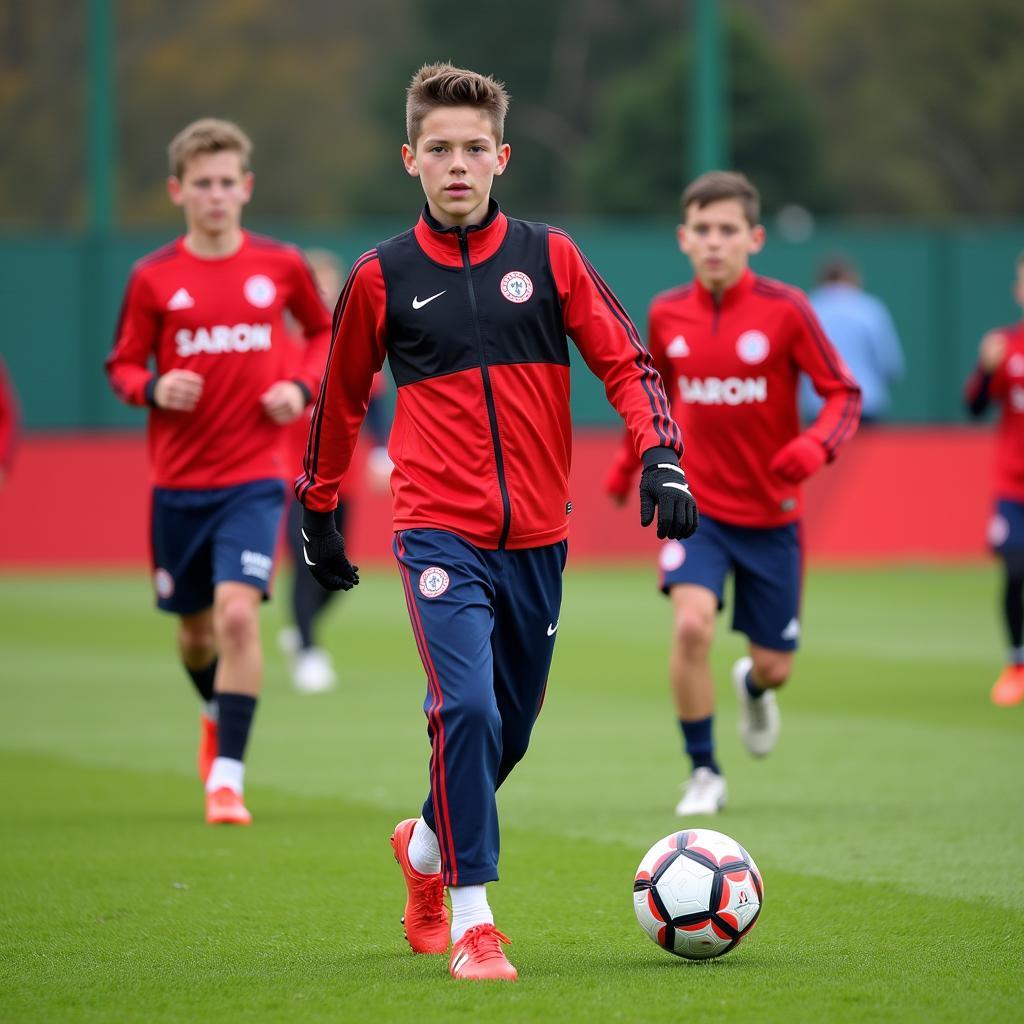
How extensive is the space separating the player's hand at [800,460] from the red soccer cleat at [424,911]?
8.46 ft

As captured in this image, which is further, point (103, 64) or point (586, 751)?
point (103, 64)

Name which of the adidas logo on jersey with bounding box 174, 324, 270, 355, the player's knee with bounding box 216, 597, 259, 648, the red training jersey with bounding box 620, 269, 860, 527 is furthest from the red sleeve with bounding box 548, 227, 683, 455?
the adidas logo on jersey with bounding box 174, 324, 270, 355

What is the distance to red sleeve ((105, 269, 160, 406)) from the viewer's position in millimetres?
8234

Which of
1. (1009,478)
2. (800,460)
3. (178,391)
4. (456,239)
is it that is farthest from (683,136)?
(456,239)

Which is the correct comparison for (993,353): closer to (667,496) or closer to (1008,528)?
(1008,528)

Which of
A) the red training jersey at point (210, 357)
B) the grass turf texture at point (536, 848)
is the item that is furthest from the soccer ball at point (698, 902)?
the red training jersey at point (210, 357)

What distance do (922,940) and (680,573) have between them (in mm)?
2581

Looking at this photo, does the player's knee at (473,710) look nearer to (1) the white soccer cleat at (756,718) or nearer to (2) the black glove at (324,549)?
(2) the black glove at (324,549)

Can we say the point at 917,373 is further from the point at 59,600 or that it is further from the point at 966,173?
the point at 966,173

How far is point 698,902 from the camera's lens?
17.7 ft

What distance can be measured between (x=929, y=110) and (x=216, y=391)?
3518 cm

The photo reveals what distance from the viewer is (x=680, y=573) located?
26.5 feet

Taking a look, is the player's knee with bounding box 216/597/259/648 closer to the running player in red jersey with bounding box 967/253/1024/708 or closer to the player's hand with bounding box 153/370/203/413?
the player's hand with bounding box 153/370/203/413

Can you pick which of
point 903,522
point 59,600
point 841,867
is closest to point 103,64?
point 59,600
